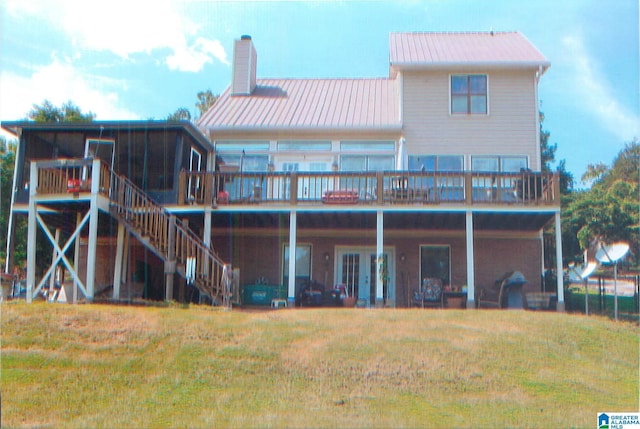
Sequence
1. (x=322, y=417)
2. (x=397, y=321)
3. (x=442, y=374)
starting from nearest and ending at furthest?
(x=322, y=417) < (x=442, y=374) < (x=397, y=321)

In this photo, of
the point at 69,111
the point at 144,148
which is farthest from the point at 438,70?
the point at 69,111

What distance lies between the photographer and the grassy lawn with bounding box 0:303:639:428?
8.85 metres

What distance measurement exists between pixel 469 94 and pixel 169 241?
32.2 ft

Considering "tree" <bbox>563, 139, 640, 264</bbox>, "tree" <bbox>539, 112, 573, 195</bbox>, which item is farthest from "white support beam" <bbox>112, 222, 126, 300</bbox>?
"tree" <bbox>539, 112, 573, 195</bbox>

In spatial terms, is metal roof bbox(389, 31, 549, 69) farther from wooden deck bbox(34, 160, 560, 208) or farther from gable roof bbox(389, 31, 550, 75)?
wooden deck bbox(34, 160, 560, 208)

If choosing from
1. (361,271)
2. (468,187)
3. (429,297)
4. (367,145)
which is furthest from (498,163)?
(361,271)

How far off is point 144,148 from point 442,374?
11.3 metres

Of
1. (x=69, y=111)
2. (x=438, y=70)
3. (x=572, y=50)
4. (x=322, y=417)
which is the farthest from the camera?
(x=69, y=111)

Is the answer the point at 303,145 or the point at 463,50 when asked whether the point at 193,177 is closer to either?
the point at 303,145

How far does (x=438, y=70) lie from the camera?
19484 mm

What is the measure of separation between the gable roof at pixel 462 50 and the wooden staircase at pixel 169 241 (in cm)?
807

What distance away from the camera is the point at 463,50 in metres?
20.4

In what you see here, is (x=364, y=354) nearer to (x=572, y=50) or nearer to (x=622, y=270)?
(x=572, y=50)

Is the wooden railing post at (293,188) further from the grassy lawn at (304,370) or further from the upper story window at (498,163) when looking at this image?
the upper story window at (498,163)
